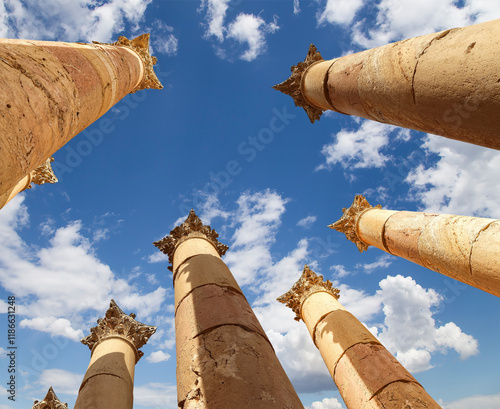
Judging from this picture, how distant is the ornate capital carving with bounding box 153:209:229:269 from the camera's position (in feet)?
34.7

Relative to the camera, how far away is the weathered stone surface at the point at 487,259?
7.48m

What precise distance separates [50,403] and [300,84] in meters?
15.4

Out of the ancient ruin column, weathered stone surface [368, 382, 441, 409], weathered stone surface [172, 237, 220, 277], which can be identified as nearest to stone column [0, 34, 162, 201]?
weathered stone surface [172, 237, 220, 277]

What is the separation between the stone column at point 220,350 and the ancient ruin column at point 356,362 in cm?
491

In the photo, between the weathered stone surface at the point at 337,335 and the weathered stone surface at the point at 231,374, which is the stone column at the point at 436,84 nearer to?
the weathered stone surface at the point at 231,374

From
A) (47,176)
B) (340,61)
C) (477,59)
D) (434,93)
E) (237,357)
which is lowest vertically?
(237,357)

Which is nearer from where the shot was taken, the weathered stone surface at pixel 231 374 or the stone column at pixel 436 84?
the stone column at pixel 436 84

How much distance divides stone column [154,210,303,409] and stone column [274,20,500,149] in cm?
460

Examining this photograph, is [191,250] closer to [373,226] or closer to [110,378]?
[110,378]

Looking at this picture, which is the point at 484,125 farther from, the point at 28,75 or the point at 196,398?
the point at 28,75

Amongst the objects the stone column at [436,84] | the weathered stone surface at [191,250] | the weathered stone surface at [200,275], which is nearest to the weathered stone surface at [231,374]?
the weathered stone surface at [200,275]

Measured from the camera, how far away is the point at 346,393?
373 inches

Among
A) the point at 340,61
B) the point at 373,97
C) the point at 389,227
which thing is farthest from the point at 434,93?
the point at 389,227

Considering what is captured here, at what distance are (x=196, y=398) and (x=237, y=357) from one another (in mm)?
793
